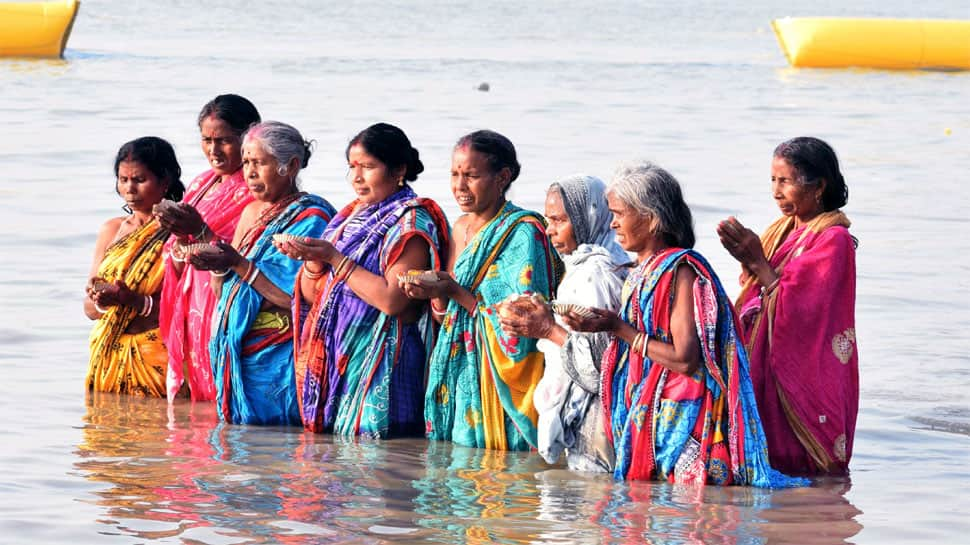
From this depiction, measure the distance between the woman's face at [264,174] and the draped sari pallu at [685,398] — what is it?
1676mm

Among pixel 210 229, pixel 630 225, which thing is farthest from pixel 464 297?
pixel 210 229

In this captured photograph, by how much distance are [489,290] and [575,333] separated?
531 mm

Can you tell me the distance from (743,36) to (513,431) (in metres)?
41.3

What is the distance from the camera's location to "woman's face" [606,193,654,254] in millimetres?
5293

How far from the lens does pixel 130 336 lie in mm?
7004

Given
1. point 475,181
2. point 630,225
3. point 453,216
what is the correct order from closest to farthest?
1. point 630,225
2. point 475,181
3. point 453,216

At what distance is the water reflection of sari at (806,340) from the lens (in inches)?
218

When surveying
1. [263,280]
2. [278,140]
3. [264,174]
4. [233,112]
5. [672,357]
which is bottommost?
[672,357]

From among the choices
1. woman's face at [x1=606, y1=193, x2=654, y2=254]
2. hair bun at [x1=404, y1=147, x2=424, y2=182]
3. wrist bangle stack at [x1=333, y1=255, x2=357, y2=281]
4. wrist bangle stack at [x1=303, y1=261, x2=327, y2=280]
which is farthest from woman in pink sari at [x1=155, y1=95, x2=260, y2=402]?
woman's face at [x1=606, y1=193, x2=654, y2=254]

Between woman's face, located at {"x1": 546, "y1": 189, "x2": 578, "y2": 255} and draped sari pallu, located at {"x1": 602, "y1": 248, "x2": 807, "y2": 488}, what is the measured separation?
309 millimetres

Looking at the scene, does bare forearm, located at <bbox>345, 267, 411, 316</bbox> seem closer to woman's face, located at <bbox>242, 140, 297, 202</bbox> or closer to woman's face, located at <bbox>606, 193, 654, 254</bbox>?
woman's face, located at <bbox>242, 140, 297, 202</bbox>

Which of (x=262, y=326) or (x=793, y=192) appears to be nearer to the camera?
(x=793, y=192)

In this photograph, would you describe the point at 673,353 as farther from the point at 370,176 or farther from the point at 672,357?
the point at 370,176

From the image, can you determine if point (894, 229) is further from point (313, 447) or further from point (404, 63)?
point (404, 63)
